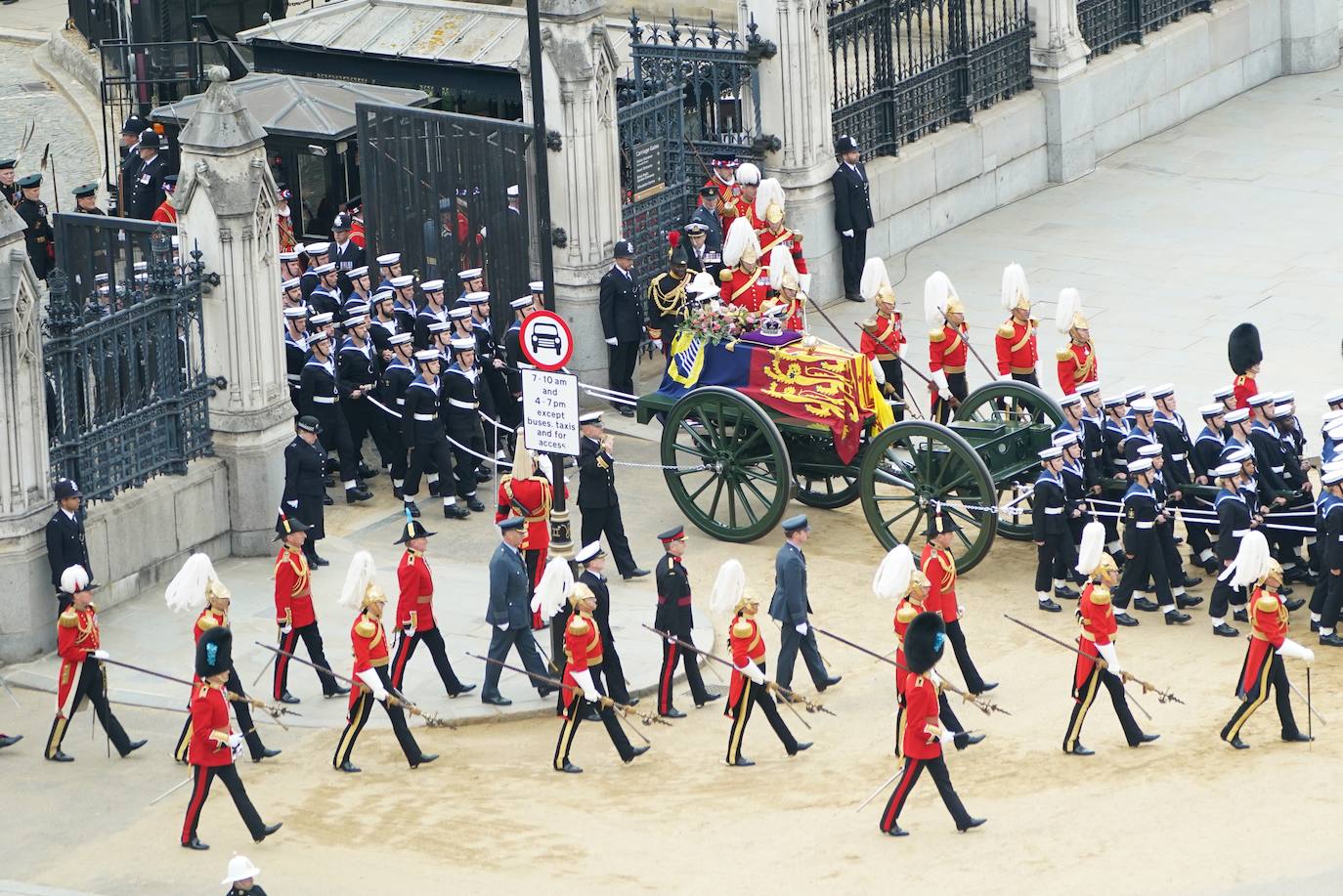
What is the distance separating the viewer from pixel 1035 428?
20.0 meters

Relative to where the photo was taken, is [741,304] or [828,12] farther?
[828,12]

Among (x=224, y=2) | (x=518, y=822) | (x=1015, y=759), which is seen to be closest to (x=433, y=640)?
(x=518, y=822)

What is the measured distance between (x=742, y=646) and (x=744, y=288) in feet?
19.6

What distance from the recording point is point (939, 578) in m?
17.8

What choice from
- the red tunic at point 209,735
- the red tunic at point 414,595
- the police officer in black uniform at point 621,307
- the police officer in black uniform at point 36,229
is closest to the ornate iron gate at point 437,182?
the police officer in black uniform at point 621,307

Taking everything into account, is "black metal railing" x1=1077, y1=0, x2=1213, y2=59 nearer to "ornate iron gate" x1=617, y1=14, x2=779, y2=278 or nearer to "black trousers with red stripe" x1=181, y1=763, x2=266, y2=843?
"ornate iron gate" x1=617, y1=14, x2=779, y2=278

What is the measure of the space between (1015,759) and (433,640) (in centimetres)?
403

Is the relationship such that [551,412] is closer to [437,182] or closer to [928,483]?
[928,483]

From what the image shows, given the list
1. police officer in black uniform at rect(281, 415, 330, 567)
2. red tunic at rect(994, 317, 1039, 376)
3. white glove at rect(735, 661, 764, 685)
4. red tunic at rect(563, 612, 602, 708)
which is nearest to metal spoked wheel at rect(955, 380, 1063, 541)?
red tunic at rect(994, 317, 1039, 376)

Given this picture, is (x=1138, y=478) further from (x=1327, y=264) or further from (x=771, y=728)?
(x=1327, y=264)

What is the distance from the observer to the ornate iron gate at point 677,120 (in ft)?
81.7

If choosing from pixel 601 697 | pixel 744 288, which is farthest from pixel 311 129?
pixel 601 697

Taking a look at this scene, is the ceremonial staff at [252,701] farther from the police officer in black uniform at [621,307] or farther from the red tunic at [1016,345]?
the red tunic at [1016,345]

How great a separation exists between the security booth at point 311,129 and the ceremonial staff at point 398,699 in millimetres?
8810
